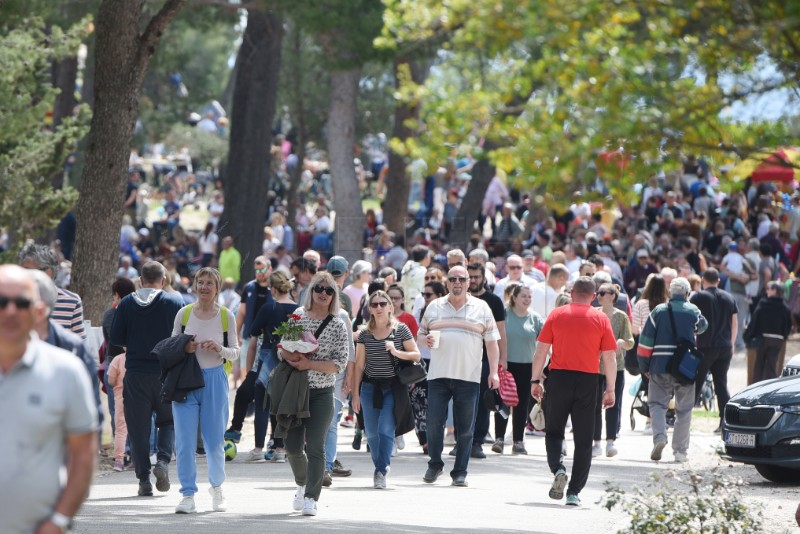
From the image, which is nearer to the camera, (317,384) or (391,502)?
(317,384)

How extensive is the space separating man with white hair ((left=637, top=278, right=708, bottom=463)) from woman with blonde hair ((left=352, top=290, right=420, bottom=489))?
3.46m

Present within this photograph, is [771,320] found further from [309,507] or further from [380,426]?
[309,507]

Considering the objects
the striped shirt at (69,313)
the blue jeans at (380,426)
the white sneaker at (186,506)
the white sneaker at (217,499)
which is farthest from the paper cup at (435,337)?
the striped shirt at (69,313)

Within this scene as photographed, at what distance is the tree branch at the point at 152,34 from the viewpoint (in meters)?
15.1

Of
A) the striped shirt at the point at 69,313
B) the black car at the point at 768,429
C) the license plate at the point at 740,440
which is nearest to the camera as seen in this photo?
the striped shirt at the point at 69,313

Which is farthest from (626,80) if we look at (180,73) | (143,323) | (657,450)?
(180,73)

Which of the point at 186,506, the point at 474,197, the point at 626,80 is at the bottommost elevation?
the point at 186,506

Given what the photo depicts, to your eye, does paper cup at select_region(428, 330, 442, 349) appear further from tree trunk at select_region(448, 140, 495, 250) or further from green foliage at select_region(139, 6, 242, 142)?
tree trunk at select_region(448, 140, 495, 250)

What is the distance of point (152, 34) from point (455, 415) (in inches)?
202

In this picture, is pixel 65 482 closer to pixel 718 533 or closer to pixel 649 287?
pixel 718 533

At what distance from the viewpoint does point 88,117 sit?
2480cm

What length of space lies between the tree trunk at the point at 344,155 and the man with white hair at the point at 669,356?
1217 centimetres

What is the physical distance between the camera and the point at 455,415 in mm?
13336

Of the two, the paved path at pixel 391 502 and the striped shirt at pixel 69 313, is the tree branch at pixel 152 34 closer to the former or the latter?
the paved path at pixel 391 502
